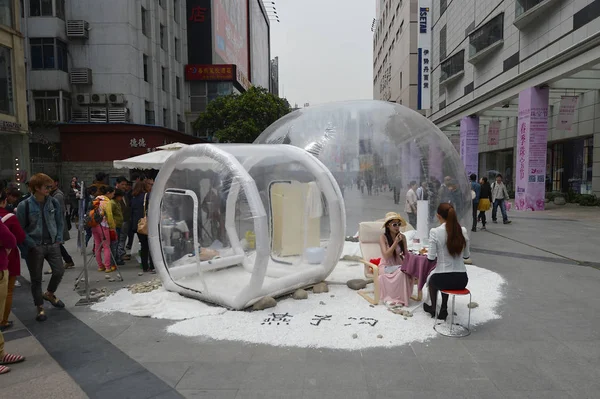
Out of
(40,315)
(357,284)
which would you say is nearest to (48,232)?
(40,315)

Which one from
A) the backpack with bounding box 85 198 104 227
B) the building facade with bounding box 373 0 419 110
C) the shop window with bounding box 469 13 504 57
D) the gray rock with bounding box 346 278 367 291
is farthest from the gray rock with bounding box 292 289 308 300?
the building facade with bounding box 373 0 419 110

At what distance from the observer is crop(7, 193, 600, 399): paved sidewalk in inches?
139

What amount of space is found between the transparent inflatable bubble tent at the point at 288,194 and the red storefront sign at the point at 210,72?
85.6 feet

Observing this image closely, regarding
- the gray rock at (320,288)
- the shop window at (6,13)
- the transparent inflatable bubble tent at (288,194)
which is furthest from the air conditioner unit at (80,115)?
the gray rock at (320,288)

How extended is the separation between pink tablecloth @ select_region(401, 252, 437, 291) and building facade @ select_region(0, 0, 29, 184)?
17.1m

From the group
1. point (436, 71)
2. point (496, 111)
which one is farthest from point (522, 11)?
point (436, 71)

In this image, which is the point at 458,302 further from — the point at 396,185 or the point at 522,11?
the point at 522,11

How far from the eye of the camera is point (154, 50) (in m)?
26.1

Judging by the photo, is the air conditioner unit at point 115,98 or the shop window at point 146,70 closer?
the air conditioner unit at point 115,98

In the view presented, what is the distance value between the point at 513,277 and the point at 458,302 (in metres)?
2.10

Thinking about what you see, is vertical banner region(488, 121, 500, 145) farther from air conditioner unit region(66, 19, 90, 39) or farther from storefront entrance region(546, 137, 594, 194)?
air conditioner unit region(66, 19, 90, 39)

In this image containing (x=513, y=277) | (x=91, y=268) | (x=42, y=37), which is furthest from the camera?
(x=42, y=37)

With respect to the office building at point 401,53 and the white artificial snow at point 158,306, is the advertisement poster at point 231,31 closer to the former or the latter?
the office building at point 401,53

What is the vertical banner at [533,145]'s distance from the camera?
1747 centimetres
